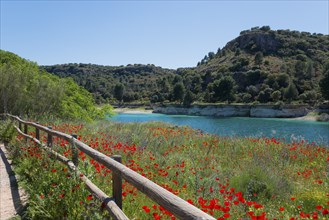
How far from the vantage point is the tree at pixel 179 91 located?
107 m

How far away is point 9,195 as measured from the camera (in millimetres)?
6598

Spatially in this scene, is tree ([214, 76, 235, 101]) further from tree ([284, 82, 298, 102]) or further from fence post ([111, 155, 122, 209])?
fence post ([111, 155, 122, 209])

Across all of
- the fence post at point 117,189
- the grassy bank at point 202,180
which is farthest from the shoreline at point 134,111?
the fence post at point 117,189

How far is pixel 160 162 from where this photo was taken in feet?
28.9

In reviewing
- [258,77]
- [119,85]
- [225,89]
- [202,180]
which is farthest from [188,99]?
[202,180]

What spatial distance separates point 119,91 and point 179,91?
34.6 m

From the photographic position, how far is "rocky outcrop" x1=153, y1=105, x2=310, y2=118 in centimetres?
7269

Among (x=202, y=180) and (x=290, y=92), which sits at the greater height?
(x=290, y=92)

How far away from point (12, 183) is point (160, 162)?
3.67 meters

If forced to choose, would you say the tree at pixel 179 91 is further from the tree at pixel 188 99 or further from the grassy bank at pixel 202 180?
the grassy bank at pixel 202 180

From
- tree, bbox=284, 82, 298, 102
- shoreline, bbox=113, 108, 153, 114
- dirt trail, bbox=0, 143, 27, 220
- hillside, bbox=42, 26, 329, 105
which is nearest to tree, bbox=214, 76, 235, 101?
hillside, bbox=42, 26, 329, 105

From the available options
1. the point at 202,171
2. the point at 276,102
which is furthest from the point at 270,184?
the point at 276,102

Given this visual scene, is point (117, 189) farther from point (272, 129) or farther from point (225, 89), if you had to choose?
point (225, 89)

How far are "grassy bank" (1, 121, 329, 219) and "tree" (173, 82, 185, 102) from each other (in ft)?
308
